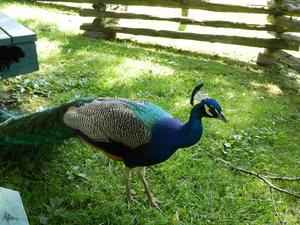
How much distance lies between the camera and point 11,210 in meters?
0.95

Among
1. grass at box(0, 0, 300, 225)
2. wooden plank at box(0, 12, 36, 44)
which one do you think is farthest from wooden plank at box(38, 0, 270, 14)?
wooden plank at box(0, 12, 36, 44)

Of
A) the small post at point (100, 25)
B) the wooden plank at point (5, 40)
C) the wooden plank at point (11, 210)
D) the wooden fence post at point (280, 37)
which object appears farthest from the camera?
the small post at point (100, 25)

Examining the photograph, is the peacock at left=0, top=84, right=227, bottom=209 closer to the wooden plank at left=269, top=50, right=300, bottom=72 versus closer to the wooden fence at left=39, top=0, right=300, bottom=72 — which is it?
the wooden plank at left=269, top=50, right=300, bottom=72

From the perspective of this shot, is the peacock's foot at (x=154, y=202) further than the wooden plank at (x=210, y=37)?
No

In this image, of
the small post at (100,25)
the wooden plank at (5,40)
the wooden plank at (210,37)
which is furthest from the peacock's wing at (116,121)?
the small post at (100,25)

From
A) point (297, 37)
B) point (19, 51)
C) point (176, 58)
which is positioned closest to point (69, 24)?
point (176, 58)

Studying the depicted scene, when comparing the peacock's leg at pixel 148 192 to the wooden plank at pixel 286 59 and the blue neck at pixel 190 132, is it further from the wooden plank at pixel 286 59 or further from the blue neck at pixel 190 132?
the wooden plank at pixel 286 59

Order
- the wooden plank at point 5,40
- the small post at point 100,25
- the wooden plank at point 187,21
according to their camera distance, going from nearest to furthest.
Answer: the wooden plank at point 5,40, the wooden plank at point 187,21, the small post at point 100,25

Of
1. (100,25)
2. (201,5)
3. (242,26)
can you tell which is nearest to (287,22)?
(242,26)

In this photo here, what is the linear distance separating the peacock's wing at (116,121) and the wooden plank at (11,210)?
101 centimetres

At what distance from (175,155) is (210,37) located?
358 cm

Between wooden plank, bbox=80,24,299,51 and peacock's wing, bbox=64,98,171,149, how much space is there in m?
4.00

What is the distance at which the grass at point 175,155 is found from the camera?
7.20 ft

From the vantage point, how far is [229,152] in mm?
2893
